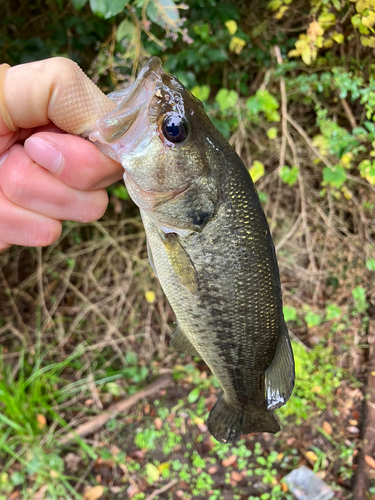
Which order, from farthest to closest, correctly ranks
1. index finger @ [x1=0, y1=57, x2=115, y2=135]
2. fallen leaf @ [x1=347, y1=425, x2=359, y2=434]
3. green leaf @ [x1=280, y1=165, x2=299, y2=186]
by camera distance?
fallen leaf @ [x1=347, y1=425, x2=359, y2=434] < green leaf @ [x1=280, y1=165, x2=299, y2=186] < index finger @ [x1=0, y1=57, x2=115, y2=135]

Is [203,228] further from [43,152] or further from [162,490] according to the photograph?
[162,490]

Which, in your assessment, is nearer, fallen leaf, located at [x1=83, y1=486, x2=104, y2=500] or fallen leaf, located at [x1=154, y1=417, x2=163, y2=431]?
fallen leaf, located at [x1=83, y1=486, x2=104, y2=500]

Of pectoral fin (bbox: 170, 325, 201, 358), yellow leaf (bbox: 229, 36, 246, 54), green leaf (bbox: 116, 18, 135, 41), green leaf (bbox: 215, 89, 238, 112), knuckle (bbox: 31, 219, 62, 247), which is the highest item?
green leaf (bbox: 116, 18, 135, 41)

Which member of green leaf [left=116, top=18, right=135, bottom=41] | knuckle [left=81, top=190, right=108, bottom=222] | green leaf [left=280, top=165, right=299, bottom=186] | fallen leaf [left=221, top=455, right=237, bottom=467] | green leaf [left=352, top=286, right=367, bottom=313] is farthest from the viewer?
green leaf [left=352, top=286, right=367, bottom=313]

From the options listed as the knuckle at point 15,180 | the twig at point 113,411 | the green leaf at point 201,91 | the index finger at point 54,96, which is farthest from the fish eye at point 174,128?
the twig at point 113,411

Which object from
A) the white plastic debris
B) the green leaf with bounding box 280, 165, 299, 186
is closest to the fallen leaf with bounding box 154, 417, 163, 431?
the white plastic debris

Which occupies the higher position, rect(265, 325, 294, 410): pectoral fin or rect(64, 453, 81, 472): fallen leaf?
rect(265, 325, 294, 410): pectoral fin

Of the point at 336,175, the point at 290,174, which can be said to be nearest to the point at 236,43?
the point at 290,174

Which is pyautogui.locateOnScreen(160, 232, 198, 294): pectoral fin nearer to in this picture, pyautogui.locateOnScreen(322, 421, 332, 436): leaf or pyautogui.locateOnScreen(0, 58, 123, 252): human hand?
pyautogui.locateOnScreen(0, 58, 123, 252): human hand
